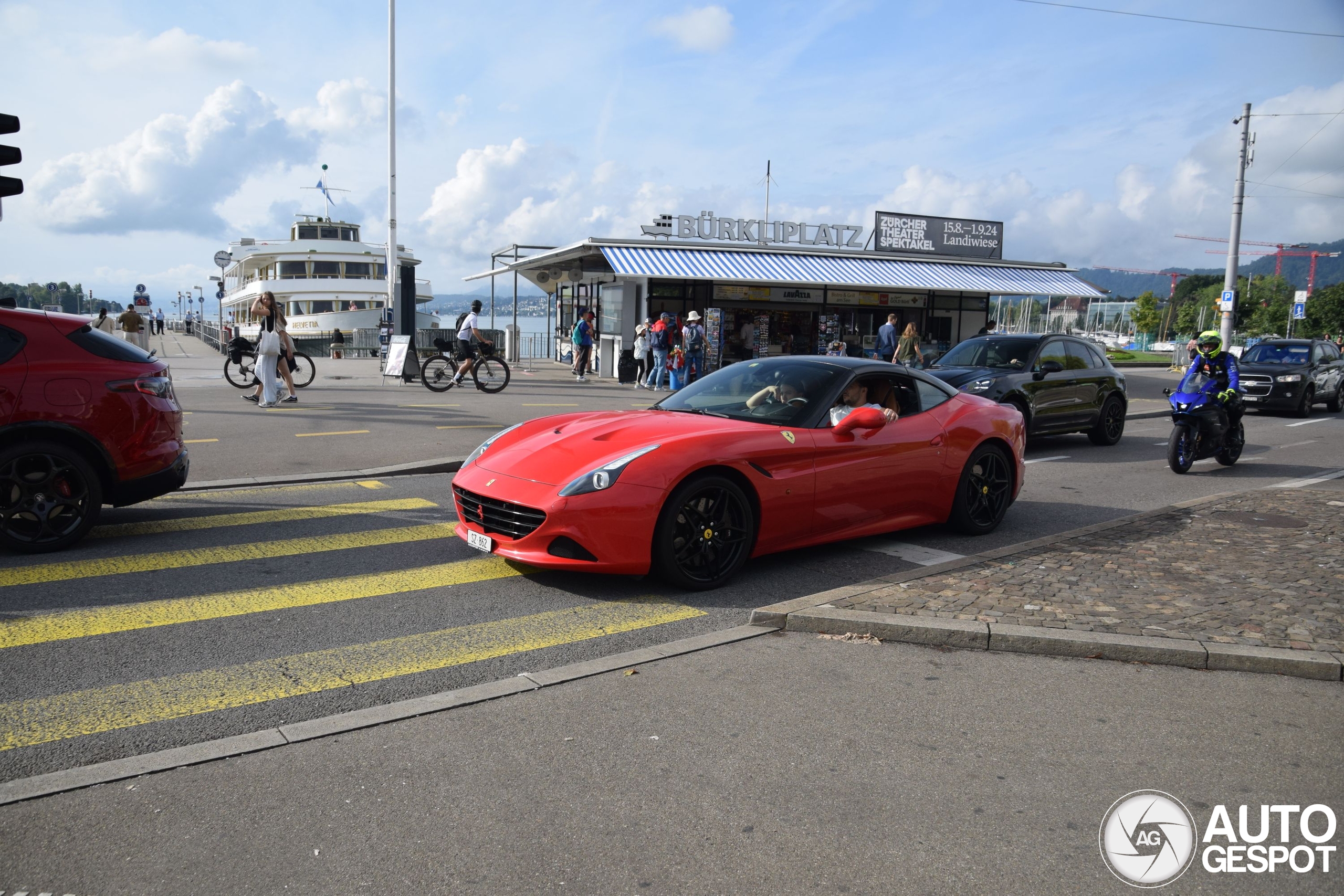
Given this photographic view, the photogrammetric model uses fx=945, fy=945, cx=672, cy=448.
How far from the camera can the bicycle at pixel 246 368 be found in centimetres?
1802

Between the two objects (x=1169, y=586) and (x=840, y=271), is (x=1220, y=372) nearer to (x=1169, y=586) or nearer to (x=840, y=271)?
(x=1169, y=586)

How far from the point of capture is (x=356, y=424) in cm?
1347

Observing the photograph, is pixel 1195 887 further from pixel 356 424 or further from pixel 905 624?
pixel 356 424

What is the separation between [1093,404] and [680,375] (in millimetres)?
10468

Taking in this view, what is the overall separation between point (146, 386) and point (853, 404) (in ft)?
16.4

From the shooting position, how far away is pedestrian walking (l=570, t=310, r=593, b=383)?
24641 mm

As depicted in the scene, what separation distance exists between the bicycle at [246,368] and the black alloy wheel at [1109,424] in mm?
13900

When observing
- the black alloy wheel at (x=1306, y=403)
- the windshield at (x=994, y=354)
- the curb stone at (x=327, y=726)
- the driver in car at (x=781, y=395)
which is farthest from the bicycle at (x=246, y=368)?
the black alloy wheel at (x=1306, y=403)

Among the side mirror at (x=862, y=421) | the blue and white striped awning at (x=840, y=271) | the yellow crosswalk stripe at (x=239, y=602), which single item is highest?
the blue and white striped awning at (x=840, y=271)

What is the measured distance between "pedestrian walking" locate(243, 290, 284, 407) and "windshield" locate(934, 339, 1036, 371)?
411 inches

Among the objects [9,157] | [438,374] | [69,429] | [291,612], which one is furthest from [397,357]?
[291,612]

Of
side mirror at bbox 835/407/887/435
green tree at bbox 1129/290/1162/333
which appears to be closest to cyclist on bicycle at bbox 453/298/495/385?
side mirror at bbox 835/407/887/435

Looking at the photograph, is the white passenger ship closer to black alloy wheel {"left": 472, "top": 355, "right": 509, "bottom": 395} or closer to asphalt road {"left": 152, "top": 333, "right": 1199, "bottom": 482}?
asphalt road {"left": 152, "top": 333, "right": 1199, "bottom": 482}

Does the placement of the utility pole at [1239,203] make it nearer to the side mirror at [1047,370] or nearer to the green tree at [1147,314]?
the side mirror at [1047,370]
